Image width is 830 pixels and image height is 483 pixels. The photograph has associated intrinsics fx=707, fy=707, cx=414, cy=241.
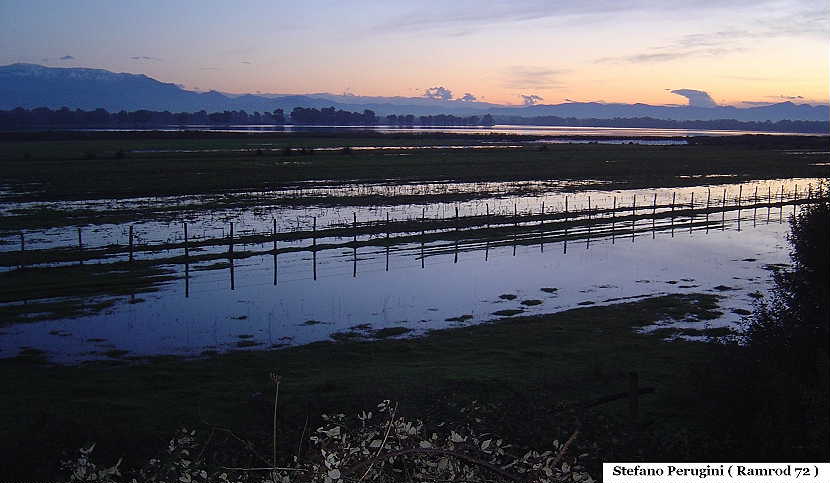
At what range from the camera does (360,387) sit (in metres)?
14.8

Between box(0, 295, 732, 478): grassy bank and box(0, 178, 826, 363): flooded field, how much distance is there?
1478 millimetres

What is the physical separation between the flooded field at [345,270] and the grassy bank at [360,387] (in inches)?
58.2

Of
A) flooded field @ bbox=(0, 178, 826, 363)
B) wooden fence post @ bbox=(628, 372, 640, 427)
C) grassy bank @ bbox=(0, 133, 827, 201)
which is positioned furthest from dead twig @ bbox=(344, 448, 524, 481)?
grassy bank @ bbox=(0, 133, 827, 201)

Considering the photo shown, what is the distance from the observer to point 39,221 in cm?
3512

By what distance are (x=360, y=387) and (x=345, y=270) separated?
1322 centimetres

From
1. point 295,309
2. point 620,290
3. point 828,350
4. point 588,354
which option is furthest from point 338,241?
point 828,350

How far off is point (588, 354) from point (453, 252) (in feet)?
47.8

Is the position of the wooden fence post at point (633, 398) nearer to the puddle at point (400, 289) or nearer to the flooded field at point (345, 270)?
the flooded field at point (345, 270)

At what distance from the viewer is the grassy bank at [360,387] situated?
11.9 metres

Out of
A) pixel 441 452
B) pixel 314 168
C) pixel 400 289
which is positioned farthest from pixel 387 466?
pixel 314 168

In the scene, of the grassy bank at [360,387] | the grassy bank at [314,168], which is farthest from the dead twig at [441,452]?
the grassy bank at [314,168]

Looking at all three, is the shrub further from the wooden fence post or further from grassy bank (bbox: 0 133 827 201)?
grassy bank (bbox: 0 133 827 201)

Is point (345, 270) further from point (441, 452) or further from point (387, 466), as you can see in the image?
point (441, 452)

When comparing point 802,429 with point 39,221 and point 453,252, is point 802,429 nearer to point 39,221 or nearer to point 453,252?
point 453,252
